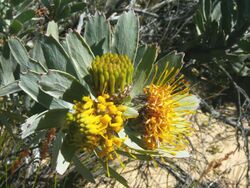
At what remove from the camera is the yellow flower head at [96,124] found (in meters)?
1.54

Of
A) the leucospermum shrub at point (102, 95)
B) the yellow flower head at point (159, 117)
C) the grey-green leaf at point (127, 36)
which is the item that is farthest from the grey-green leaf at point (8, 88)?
the yellow flower head at point (159, 117)

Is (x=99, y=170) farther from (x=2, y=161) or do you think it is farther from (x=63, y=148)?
(x=63, y=148)

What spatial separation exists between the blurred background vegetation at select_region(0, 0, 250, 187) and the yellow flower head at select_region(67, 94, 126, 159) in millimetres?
421

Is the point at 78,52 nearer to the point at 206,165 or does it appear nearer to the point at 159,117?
the point at 159,117

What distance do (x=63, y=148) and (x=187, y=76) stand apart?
221 cm

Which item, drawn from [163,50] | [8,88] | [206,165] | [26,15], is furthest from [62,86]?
[163,50]

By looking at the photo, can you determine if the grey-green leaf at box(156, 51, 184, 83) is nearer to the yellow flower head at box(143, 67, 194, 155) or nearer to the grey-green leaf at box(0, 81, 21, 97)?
the yellow flower head at box(143, 67, 194, 155)

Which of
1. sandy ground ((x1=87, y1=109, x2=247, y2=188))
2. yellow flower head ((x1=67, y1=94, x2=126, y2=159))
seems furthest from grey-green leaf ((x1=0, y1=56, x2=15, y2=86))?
sandy ground ((x1=87, y1=109, x2=247, y2=188))

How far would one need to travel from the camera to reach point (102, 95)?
5.49 ft

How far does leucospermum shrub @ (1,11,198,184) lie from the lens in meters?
1.59

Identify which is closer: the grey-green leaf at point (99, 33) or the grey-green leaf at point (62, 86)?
the grey-green leaf at point (62, 86)

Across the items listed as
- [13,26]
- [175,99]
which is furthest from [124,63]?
[13,26]

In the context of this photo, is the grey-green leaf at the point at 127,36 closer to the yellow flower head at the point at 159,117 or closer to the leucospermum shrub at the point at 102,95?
the leucospermum shrub at the point at 102,95

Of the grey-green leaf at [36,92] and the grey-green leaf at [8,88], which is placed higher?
the grey-green leaf at [36,92]
